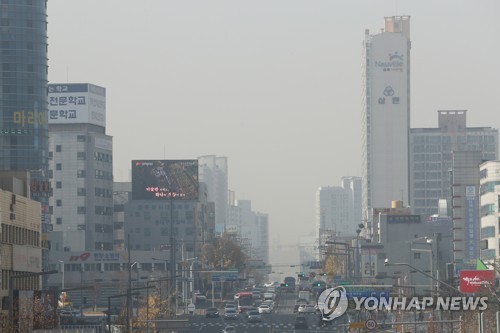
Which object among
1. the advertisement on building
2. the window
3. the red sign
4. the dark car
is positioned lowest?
the dark car

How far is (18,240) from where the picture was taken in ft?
446

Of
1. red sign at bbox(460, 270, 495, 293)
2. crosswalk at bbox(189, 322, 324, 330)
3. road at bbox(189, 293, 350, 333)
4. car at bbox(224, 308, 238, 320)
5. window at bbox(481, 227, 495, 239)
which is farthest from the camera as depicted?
window at bbox(481, 227, 495, 239)

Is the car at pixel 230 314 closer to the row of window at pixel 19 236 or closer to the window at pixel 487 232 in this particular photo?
the window at pixel 487 232

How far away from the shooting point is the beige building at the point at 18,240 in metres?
128

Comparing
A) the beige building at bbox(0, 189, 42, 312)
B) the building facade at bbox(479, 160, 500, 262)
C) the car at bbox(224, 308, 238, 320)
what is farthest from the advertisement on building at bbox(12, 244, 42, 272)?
the building facade at bbox(479, 160, 500, 262)

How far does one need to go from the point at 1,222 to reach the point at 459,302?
122 ft

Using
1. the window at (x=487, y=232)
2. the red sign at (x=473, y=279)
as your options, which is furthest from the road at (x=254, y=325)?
the window at (x=487, y=232)

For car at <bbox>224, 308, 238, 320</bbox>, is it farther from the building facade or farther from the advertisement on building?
the advertisement on building

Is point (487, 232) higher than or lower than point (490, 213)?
lower

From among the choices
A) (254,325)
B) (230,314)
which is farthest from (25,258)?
(230,314)

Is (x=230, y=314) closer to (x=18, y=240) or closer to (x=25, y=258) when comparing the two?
(x=25, y=258)

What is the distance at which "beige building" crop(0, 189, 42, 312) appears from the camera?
128m

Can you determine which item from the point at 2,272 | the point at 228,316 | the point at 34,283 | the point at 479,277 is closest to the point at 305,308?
the point at 228,316

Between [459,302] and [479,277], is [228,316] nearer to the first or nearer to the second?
[479,277]
